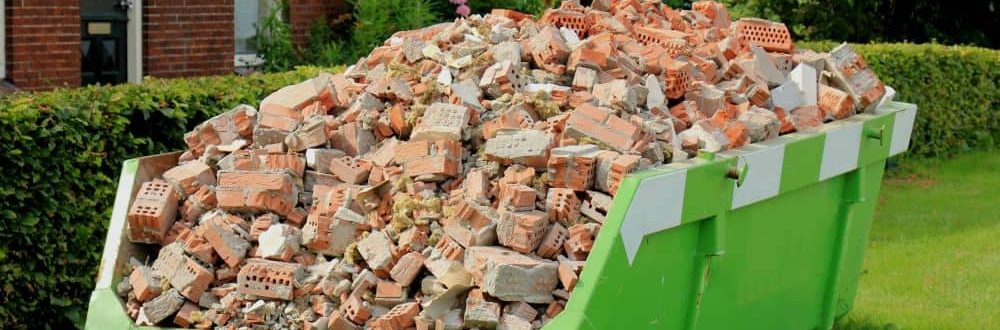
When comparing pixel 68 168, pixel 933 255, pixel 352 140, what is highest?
pixel 352 140

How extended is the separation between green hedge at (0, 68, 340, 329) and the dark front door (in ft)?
14.6

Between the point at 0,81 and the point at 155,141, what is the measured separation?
3937mm

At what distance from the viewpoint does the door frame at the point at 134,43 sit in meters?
11.3

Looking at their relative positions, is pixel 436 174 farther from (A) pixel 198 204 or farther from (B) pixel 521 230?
(A) pixel 198 204

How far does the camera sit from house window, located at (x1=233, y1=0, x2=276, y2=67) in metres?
12.7

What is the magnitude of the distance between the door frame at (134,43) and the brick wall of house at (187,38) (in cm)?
4

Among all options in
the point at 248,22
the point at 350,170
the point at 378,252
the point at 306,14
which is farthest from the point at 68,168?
the point at 306,14

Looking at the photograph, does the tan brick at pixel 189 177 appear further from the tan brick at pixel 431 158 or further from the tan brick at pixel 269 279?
the tan brick at pixel 431 158

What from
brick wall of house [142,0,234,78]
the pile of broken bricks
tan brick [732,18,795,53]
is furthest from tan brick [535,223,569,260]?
brick wall of house [142,0,234,78]

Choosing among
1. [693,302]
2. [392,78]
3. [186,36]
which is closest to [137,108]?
[392,78]

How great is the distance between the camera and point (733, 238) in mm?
4934

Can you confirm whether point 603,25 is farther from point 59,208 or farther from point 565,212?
point 59,208

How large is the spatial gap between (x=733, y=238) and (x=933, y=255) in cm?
519

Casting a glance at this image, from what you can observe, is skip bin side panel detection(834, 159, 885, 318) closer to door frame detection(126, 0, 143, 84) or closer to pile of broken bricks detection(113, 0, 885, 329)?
pile of broken bricks detection(113, 0, 885, 329)
